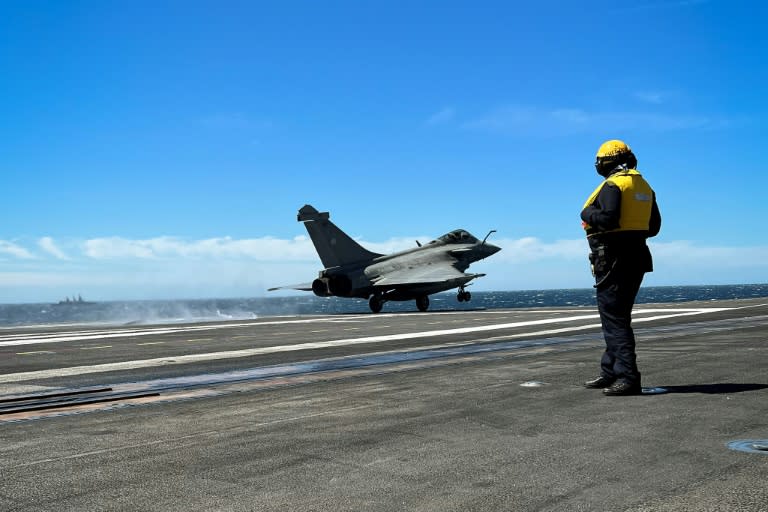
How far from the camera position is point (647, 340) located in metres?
14.6

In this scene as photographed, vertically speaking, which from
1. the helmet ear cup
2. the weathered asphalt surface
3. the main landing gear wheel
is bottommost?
the weathered asphalt surface

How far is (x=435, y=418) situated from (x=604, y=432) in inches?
59.7

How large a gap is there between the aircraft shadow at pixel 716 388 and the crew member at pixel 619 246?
23.9 inches

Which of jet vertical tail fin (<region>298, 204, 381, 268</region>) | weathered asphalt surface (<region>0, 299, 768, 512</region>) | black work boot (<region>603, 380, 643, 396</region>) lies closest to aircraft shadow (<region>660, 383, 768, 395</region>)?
weathered asphalt surface (<region>0, 299, 768, 512</region>)

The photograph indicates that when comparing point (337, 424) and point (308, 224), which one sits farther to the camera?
point (308, 224)

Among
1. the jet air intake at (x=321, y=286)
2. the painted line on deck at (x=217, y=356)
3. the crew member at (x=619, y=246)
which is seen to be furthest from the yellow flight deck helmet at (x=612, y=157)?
the jet air intake at (x=321, y=286)

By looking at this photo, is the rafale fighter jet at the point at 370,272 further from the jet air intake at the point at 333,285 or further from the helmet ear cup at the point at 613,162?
the helmet ear cup at the point at 613,162

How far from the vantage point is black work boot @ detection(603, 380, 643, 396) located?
737 cm

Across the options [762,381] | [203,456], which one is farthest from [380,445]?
[762,381]

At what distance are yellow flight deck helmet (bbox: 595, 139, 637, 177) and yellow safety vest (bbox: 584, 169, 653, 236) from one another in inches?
8.6

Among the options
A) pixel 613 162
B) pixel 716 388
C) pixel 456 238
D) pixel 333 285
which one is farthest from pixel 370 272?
pixel 716 388

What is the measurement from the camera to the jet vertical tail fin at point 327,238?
43219mm

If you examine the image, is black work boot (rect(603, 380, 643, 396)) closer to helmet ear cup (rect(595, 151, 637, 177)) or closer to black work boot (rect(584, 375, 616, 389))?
black work boot (rect(584, 375, 616, 389))

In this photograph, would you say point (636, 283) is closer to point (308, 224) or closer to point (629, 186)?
point (629, 186)
